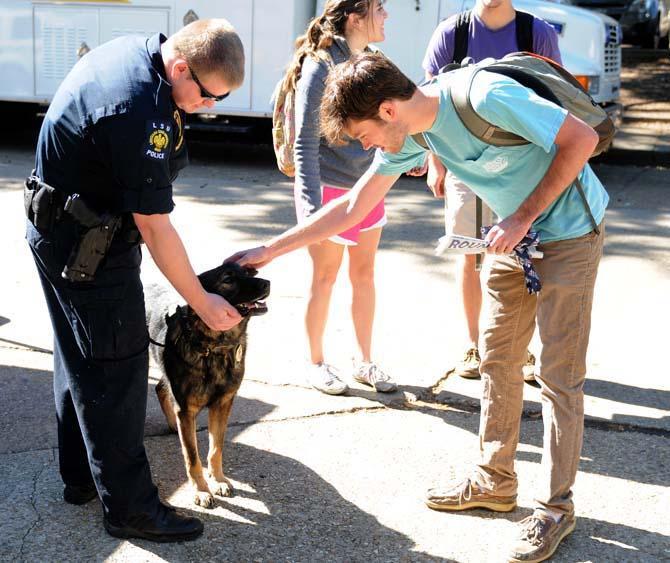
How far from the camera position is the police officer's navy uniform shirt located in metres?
2.86

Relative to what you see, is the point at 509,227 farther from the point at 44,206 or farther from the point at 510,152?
the point at 44,206

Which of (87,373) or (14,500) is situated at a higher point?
(87,373)

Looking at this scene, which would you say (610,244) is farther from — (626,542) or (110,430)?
(110,430)

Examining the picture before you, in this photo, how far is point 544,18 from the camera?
398 inches

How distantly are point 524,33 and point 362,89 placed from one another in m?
2.26

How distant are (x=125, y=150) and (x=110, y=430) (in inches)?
40.4

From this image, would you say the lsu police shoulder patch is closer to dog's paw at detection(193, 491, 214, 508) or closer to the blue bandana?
the blue bandana

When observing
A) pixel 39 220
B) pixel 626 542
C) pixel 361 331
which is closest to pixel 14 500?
pixel 39 220

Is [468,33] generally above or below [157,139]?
above

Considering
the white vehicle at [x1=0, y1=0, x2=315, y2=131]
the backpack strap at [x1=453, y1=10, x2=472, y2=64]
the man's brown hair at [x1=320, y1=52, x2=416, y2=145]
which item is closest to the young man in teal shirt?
the man's brown hair at [x1=320, y1=52, x2=416, y2=145]

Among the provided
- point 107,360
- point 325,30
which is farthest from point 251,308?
point 325,30

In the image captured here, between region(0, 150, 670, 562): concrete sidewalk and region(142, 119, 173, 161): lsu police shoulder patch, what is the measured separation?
4.72 feet

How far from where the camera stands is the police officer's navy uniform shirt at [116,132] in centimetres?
286

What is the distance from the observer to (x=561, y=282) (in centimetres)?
318
